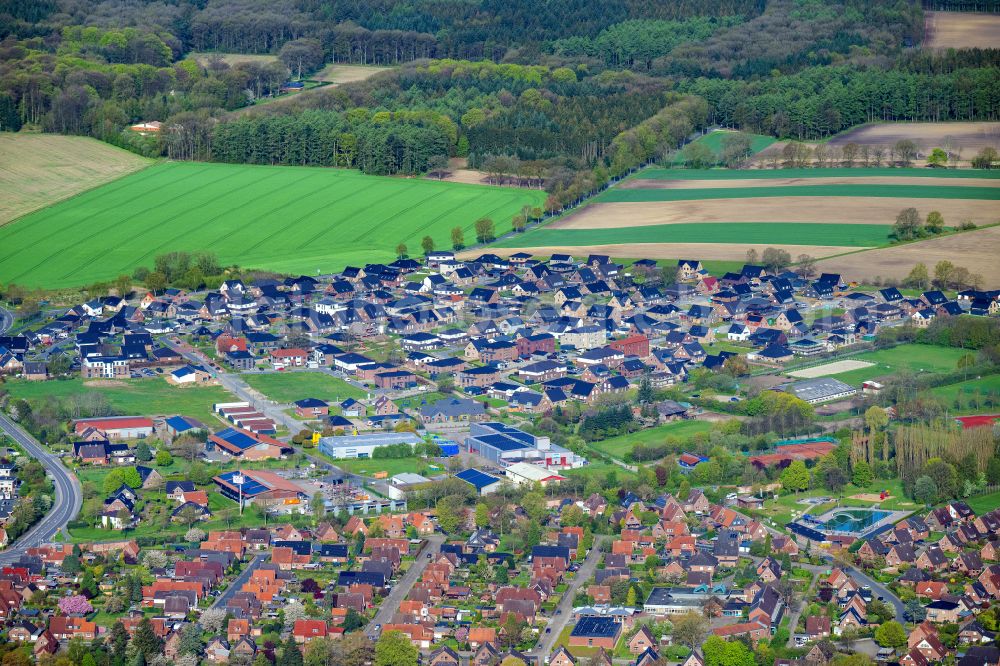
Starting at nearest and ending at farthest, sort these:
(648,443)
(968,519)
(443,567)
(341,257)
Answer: (443,567) < (968,519) < (648,443) < (341,257)

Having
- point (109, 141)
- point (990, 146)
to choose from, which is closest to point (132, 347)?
point (109, 141)

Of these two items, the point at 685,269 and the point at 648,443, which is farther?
the point at 685,269

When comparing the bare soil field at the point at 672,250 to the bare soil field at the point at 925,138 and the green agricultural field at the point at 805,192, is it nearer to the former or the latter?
the green agricultural field at the point at 805,192

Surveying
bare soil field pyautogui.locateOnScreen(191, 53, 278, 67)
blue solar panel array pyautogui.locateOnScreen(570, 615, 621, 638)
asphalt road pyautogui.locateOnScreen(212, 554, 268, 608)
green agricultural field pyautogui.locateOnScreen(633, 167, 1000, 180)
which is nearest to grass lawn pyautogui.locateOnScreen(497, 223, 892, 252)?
green agricultural field pyautogui.locateOnScreen(633, 167, 1000, 180)

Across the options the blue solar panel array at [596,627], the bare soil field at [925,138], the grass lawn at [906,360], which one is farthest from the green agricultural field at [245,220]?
the blue solar panel array at [596,627]

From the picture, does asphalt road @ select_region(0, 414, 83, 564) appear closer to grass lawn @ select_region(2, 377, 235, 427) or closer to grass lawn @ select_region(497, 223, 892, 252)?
grass lawn @ select_region(2, 377, 235, 427)

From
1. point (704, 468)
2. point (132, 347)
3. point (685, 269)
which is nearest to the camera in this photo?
point (704, 468)

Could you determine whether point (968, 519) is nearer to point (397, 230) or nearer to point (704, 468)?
point (704, 468)
